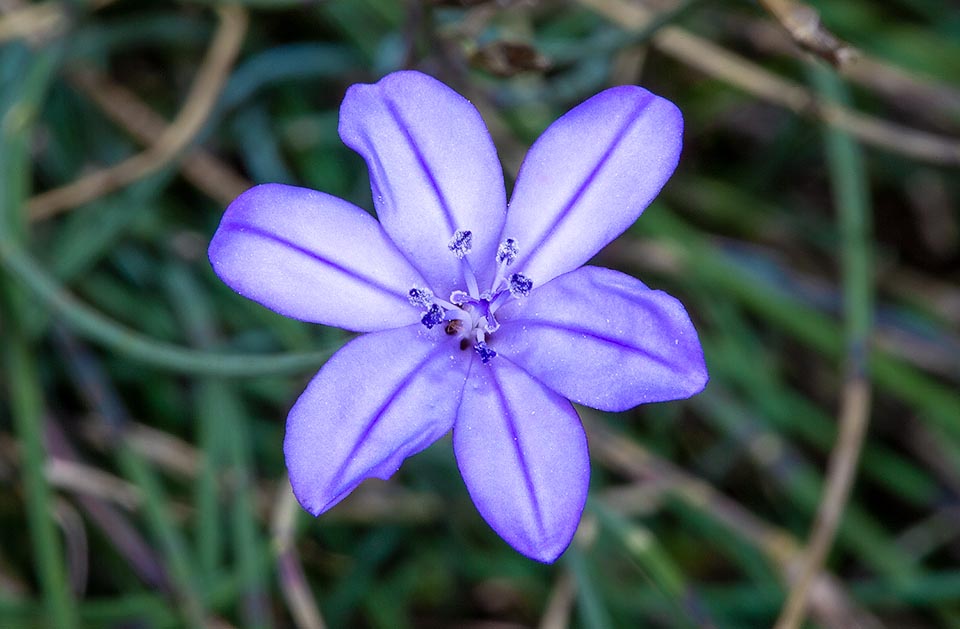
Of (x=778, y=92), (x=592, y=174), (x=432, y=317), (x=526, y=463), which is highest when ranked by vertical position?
(x=778, y=92)

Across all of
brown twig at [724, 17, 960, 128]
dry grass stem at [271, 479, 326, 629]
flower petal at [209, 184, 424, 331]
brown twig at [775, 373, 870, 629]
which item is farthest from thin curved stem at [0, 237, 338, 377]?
brown twig at [724, 17, 960, 128]

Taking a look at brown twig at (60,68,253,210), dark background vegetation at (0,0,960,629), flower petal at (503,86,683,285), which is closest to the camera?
flower petal at (503,86,683,285)

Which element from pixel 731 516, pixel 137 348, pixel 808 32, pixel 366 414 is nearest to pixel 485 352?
pixel 366 414

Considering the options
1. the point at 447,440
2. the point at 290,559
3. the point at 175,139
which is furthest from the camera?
the point at 175,139

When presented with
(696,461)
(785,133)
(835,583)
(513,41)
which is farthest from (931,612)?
(513,41)

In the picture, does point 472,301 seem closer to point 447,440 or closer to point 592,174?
point 592,174

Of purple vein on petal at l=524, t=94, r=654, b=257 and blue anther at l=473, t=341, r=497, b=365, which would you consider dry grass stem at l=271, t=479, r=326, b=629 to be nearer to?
blue anther at l=473, t=341, r=497, b=365
